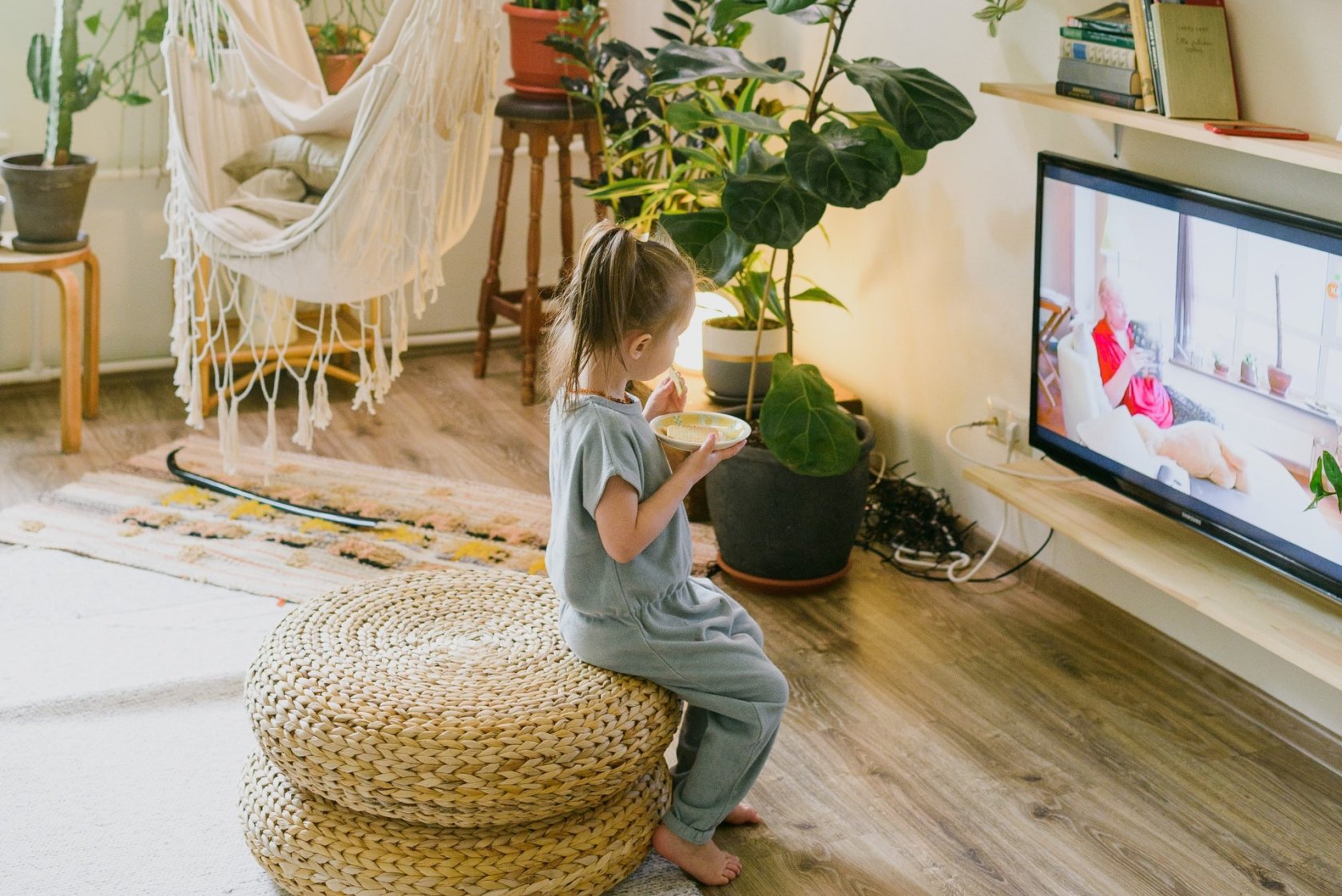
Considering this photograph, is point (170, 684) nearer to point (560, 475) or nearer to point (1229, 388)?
point (560, 475)

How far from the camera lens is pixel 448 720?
5.29 feet

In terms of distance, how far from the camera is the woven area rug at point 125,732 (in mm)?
1816

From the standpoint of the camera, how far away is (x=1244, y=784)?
2.06m

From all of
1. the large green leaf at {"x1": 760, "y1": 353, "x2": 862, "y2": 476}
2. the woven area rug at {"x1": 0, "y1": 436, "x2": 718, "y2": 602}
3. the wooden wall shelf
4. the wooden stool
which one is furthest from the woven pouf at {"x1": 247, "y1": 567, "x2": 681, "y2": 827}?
the wooden stool

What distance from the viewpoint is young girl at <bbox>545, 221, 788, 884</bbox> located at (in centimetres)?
166

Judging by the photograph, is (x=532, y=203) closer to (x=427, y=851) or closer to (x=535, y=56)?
(x=535, y=56)

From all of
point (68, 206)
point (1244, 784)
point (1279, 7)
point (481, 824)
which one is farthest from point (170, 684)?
point (1279, 7)

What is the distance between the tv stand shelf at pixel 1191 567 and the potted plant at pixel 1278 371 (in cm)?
32

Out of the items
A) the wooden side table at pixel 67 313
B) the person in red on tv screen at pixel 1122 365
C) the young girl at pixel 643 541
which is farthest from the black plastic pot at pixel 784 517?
the wooden side table at pixel 67 313

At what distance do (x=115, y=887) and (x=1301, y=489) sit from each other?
1699 mm

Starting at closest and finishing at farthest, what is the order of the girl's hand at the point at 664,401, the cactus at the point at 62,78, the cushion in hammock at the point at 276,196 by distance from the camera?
the girl's hand at the point at 664,401 → the cushion in hammock at the point at 276,196 → the cactus at the point at 62,78

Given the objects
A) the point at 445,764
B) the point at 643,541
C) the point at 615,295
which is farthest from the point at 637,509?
the point at 445,764

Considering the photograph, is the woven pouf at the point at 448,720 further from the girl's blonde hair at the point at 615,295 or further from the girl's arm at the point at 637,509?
the girl's blonde hair at the point at 615,295

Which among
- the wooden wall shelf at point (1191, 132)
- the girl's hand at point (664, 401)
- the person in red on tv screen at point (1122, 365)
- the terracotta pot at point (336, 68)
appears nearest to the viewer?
the wooden wall shelf at point (1191, 132)
